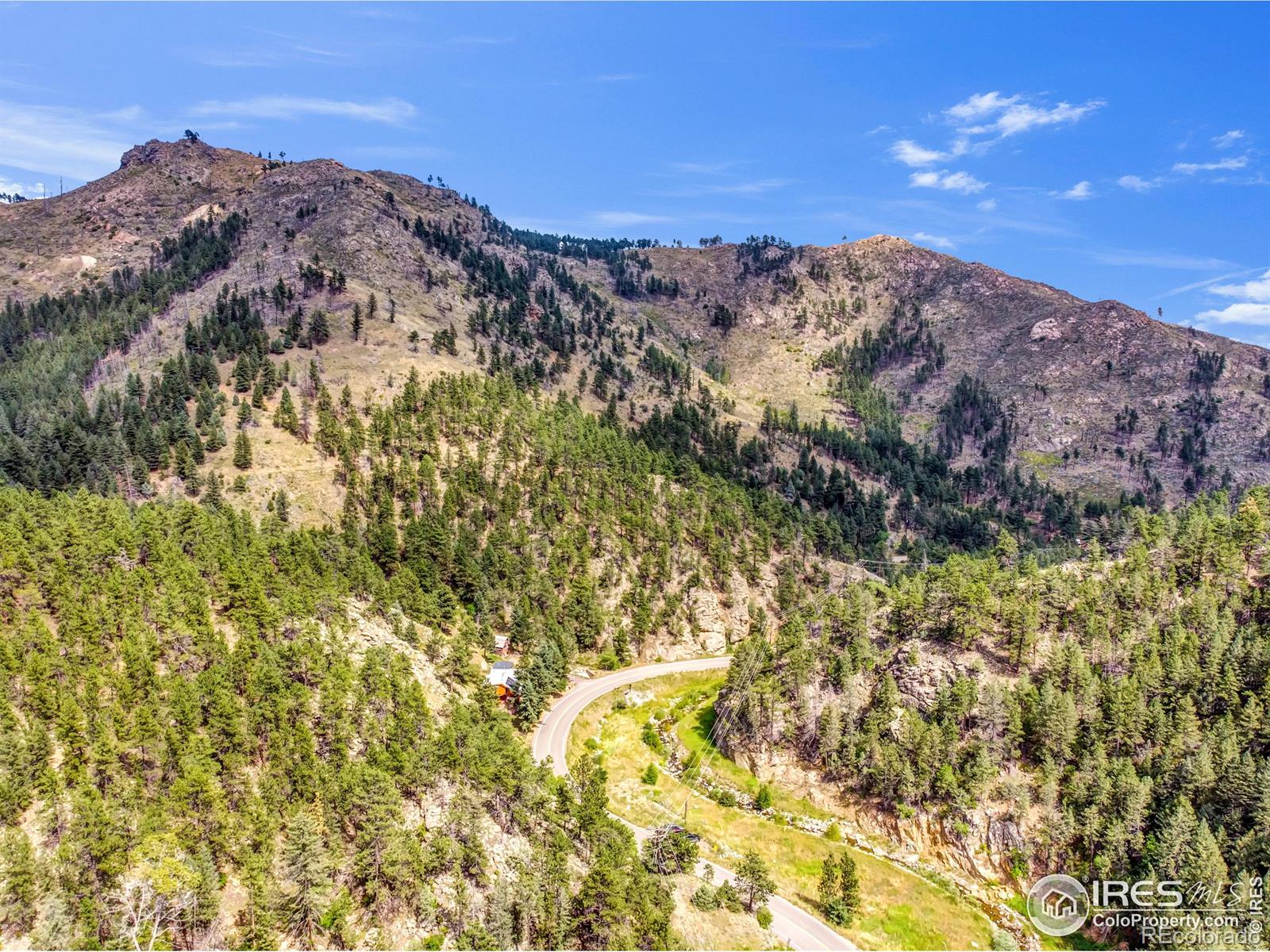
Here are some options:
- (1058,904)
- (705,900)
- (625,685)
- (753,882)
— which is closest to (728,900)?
(705,900)

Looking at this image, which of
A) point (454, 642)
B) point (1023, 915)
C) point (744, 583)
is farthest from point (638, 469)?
point (1023, 915)

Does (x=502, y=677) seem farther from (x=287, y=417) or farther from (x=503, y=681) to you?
(x=287, y=417)

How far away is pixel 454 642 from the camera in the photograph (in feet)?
316

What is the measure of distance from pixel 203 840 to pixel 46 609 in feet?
122

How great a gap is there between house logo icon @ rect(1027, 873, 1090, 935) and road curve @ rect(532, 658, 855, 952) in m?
21.4

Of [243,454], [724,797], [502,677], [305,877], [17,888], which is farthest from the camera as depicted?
[243,454]

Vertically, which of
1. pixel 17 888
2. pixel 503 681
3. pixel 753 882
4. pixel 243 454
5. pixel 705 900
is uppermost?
pixel 243 454

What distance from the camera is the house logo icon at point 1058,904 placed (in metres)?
65.7

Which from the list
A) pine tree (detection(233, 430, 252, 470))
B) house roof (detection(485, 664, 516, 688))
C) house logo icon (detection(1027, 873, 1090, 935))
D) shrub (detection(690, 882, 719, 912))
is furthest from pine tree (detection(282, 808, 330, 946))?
pine tree (detection(233, 430, 252, 470))

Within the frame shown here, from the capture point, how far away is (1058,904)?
67188 millimetres

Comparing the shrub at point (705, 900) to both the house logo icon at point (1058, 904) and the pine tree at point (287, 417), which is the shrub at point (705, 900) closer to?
the house logo icon at point (1058, 904)

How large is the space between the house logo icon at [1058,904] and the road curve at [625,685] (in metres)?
21.4

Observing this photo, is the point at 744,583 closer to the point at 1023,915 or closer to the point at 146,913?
the point at 1023,915

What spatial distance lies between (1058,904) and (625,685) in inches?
2467
